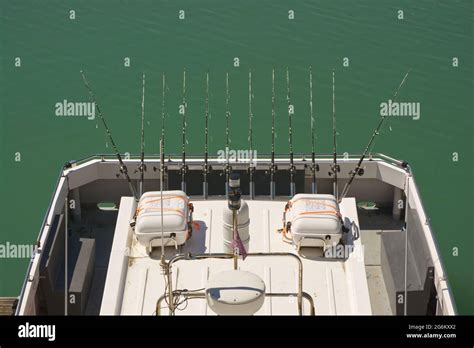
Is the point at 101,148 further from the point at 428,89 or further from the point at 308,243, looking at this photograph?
the point at 308,243

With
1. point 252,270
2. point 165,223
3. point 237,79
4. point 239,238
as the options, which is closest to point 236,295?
point 239,238

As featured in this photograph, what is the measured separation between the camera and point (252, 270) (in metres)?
9.62

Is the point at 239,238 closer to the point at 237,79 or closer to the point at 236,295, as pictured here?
the point at 236,295

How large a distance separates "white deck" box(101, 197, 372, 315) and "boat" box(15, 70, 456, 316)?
15 mm

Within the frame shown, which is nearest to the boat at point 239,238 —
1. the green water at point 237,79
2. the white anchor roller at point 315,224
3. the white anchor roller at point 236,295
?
the white anchor roller at point 315,224

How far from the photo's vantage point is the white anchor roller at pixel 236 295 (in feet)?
20.3

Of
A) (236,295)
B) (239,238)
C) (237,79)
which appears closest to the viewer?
(236,295)

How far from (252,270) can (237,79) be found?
39.5ft

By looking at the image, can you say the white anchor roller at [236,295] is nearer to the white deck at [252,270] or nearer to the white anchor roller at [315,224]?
the white deck at [252,270]

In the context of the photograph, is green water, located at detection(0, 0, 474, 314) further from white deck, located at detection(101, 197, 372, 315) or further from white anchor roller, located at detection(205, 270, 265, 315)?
white anchor roller, located at detection(205, 270, 265, 315)

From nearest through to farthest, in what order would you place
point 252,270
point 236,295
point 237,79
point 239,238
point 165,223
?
point 236,295 → point 239,238 → point 252,270 → point 165,223 → point 237,79

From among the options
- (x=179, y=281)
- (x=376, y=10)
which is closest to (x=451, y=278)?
(x=179, y=281)
